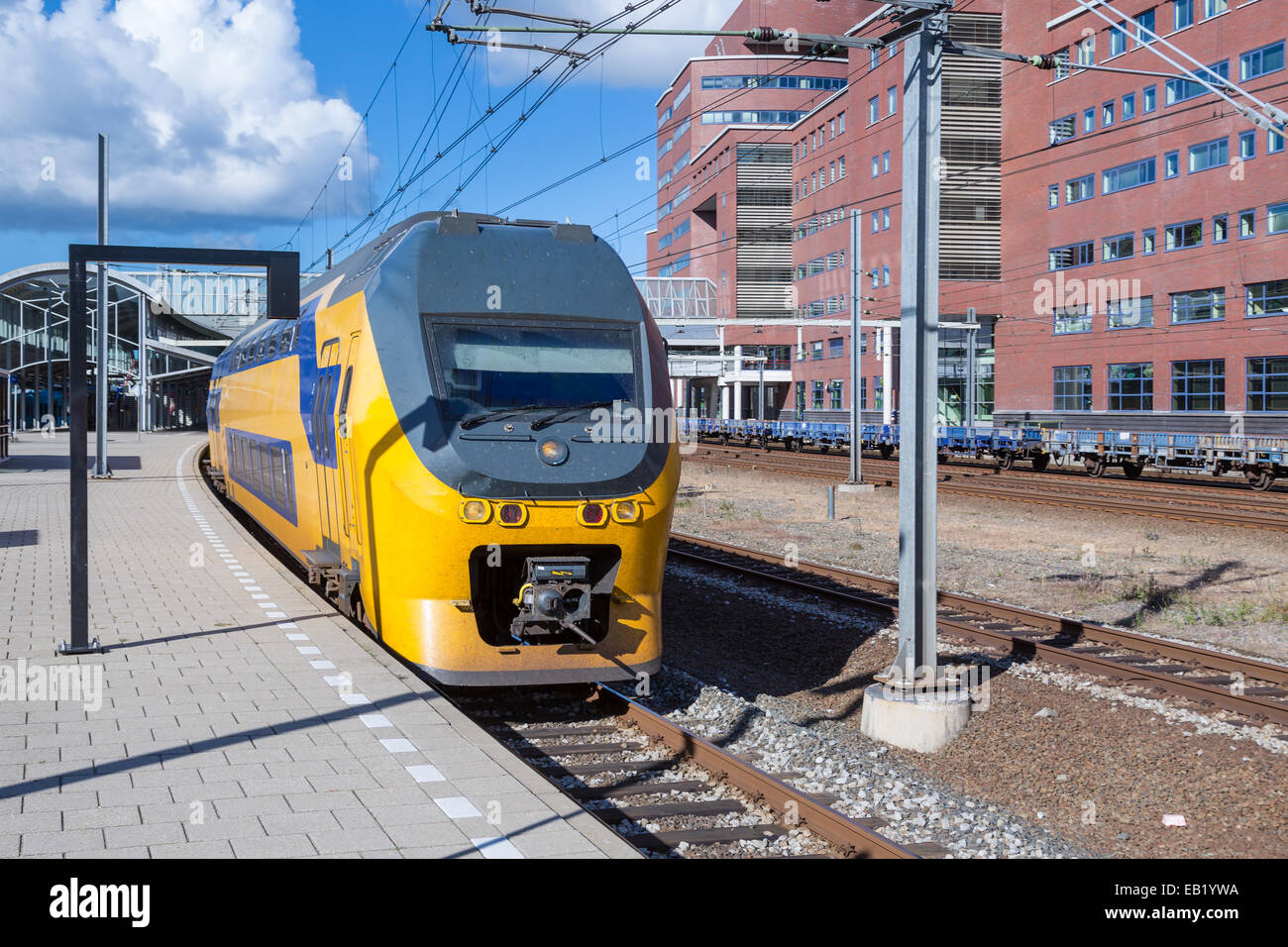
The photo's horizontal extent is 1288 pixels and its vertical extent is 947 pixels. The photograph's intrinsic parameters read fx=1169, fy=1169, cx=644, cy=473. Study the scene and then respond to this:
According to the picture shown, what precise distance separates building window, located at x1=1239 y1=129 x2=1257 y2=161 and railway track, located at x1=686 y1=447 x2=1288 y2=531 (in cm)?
1421

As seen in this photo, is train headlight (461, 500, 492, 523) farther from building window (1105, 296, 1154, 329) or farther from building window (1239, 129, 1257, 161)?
building window (1105, 296, 1154, 329)

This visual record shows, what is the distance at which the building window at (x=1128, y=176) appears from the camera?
42.8 meters

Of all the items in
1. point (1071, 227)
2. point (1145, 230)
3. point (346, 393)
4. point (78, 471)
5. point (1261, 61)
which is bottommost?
point (78, 471)

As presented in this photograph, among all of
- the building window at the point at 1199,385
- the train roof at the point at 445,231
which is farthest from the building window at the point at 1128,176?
the train roof at the point at 445,231

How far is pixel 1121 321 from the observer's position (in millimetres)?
44344

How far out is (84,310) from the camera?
364 inches

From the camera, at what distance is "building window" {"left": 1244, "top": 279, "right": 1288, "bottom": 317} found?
37.1 m

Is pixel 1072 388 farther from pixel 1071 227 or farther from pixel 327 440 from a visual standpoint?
pixel 327 440

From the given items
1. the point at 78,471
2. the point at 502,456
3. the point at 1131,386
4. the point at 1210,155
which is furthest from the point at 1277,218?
the point at 78,471

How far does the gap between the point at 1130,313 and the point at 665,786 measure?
41.8 metres

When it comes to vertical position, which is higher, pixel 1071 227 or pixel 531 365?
pixel 1071 227

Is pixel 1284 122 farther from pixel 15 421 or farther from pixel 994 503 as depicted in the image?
pixel 15 421
